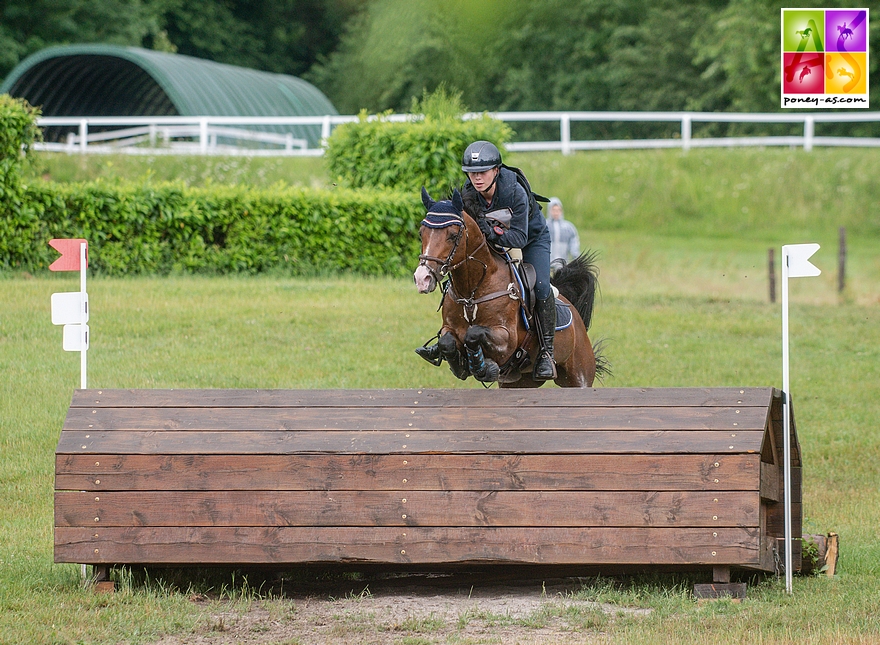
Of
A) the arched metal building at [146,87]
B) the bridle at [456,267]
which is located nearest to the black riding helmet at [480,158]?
the bridle at [456,267]

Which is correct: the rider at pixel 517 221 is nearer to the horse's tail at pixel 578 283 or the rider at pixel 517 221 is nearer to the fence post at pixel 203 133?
the horse's tail at pixel 578 283

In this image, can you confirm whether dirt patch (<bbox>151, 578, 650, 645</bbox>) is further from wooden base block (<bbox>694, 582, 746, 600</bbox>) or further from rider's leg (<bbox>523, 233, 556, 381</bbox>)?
rider's leg (<bbox>523, 233, 556, 381</bbox>)

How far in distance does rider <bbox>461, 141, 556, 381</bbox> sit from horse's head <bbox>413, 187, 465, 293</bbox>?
37cm

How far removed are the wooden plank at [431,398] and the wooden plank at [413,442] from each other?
0.64ft

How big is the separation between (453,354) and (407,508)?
1434 millimetres

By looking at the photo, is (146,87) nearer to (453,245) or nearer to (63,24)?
(63,24)

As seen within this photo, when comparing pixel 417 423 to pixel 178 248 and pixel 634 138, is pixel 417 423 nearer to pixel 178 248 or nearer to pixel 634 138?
pixel 178 248

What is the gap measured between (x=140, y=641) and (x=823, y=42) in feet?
42.7

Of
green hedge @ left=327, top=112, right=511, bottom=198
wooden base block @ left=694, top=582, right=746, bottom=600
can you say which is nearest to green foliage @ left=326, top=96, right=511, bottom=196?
green hedge @ left=327, top=112, right=511, bottom=198

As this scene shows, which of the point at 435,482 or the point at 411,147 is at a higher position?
the point at 411,147

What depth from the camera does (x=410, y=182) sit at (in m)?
Result: 16.4

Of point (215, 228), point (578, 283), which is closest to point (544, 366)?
point (578, 283)

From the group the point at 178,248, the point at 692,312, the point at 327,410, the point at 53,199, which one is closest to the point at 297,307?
the point at 178,248

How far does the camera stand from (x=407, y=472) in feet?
18.7
